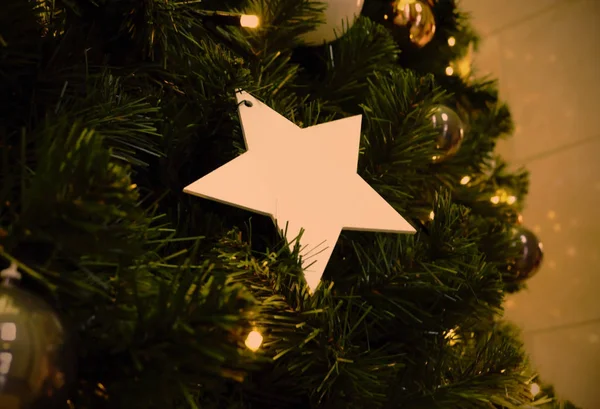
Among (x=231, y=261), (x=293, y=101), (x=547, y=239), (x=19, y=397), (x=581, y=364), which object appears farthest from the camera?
(x=547, y=239)

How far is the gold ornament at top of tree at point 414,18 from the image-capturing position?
759 millimetres

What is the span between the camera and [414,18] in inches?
29.8

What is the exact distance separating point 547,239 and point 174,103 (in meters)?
1.12

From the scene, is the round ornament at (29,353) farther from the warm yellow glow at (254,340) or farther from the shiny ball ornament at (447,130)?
the shiny ball ornament at (447,130)

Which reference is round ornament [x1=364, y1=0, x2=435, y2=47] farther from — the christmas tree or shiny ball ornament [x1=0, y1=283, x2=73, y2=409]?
shiny ball ornament [x1=0, y1=283, x2=73, y2=409]

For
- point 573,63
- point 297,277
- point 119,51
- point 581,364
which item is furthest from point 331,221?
point 573,63

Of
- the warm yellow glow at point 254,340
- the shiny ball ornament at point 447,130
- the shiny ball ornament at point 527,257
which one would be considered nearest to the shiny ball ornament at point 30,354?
the warm yellow glow at point 254,340

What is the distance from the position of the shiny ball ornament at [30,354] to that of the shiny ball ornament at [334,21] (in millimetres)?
409

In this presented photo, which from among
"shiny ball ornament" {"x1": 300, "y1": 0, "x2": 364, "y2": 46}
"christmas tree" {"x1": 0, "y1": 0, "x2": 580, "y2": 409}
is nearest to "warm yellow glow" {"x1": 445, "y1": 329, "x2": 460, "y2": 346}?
"christmas tree" {"x1": 0, "y1": 0, "x2": 580, "y2": 409}

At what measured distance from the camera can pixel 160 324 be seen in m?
0.26

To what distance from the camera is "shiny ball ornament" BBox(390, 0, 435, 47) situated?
0.76 metres

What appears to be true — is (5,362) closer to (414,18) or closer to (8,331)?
(8,331)

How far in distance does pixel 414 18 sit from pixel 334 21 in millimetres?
197

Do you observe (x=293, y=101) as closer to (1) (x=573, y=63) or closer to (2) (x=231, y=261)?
(2) (x=231, y=261)
